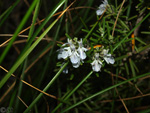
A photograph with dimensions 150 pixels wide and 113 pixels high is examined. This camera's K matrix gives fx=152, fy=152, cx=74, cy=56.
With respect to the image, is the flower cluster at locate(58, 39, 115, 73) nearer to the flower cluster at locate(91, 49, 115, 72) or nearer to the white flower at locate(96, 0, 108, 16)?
the flower cluster at locate(91, 49, 115, 72)

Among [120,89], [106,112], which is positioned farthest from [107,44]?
[106,112]

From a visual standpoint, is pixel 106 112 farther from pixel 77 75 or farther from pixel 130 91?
pixel 77 75

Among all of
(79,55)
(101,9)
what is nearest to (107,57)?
(79,55)

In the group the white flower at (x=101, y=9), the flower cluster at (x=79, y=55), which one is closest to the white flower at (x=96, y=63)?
the flower cluster at (x=79, y=55)

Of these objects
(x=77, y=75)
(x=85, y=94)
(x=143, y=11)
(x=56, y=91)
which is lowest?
(x=85, y=94)

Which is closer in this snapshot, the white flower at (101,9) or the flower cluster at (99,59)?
the flower cluster at (99,59)

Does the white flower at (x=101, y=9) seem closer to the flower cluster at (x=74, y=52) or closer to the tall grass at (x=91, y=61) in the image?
the tall grass at (x=91, y=61)

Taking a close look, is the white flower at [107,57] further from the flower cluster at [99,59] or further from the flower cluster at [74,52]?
the flower cluster at [74,52]

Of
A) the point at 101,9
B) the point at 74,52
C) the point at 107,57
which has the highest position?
the point at 101,9

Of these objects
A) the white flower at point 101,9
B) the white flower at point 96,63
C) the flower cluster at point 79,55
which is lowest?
the white flower at point 96,63

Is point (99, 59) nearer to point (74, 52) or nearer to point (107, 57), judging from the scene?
point (107, 57)

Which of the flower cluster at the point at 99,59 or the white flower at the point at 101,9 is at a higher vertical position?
the white flower at the point at 101,9
